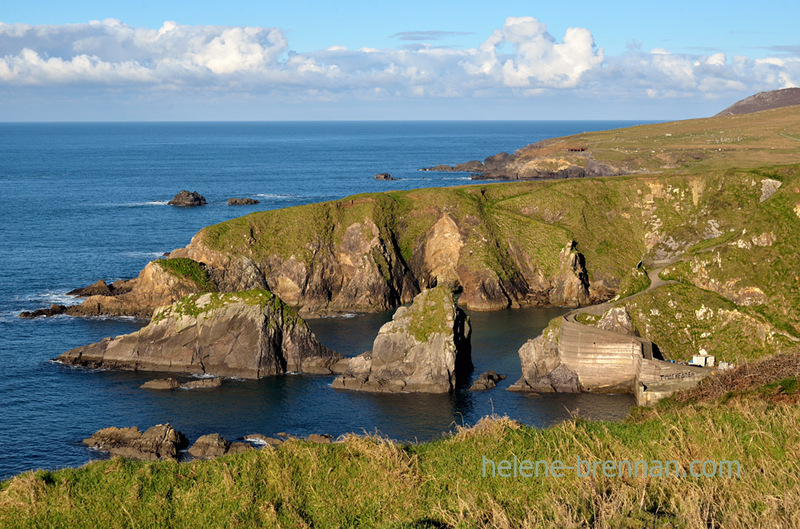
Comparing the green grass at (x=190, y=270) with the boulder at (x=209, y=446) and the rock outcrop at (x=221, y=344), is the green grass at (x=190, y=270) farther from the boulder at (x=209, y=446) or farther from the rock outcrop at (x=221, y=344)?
the boulder at (x=209, y=446)

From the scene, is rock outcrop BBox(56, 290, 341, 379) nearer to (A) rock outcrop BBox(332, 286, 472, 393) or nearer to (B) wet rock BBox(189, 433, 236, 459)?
(A) rock outcrop BBox(332, 286, 472, 393)

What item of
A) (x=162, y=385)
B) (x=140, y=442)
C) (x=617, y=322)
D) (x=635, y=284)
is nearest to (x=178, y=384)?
(x=162, y=385)

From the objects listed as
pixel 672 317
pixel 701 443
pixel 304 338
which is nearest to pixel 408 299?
pixel 304 338

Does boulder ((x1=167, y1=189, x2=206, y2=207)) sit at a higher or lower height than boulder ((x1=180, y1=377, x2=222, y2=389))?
higher

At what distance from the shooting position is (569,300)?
107562 millimetres

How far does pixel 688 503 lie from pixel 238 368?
2238 inches

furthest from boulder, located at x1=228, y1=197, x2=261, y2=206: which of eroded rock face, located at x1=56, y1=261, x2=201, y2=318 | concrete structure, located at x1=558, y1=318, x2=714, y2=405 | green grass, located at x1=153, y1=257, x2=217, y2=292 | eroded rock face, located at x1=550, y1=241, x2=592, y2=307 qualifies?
concrete structure, located at x1=558, y1=318, x2=714, y2=405

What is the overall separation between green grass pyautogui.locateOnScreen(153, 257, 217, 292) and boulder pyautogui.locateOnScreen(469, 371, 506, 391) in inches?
1689

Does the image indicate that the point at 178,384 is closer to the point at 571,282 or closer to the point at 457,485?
the point at 457,485

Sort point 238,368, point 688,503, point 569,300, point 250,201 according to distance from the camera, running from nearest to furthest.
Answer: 1. point 688,503
2. point 238,368
3. point 569,300
4. point 250,201

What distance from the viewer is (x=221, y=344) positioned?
78.9 m

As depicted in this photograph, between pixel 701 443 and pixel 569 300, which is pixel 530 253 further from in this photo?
pixel 701 443

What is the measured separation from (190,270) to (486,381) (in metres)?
47.8

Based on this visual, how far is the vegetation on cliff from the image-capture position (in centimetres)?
2712
